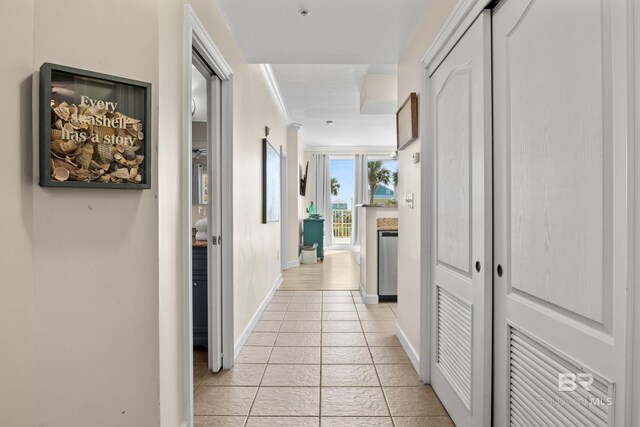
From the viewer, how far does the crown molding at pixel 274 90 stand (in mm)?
4002

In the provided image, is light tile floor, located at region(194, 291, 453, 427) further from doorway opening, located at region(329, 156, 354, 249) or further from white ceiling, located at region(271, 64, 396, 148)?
doorway opening, located at region(329, 156, 354, 249)

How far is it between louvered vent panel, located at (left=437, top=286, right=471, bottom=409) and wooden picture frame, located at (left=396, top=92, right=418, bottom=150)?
1036 millimetres

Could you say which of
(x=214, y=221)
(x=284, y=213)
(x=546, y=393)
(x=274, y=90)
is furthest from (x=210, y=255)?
(x=284, y=213)

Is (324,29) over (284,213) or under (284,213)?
over

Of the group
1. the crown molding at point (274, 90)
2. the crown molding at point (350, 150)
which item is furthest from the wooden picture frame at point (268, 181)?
the crown molding at point (350, 150)

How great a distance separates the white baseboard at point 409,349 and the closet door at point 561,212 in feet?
3.29

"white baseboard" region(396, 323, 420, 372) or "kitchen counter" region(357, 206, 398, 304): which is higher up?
"kitchen counter" region(357, 206, 398, 304)

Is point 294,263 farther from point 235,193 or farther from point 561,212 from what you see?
point 561,212

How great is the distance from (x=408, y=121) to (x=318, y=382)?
1.83 m

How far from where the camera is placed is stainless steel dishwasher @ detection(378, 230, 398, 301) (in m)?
4.39

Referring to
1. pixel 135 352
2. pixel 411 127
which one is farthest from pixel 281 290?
pixel 135 352

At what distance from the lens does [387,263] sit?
4.39 m

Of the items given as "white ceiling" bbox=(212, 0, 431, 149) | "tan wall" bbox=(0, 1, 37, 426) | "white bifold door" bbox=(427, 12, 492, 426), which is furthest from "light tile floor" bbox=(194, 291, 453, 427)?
"white ceiling" bbox=(212, 0, 431, 149)

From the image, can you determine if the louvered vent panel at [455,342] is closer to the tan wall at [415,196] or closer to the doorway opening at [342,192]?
the tan wall at [415,196]
